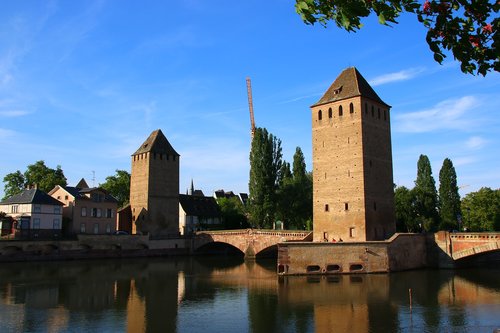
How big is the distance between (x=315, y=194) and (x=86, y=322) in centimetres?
2381

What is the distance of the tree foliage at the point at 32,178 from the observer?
197 ft

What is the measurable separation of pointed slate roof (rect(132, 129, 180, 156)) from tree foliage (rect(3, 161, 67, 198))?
35.7 feet

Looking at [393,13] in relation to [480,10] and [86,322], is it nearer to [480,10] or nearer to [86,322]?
[480,10]

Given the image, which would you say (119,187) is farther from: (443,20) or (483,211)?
(443,20)

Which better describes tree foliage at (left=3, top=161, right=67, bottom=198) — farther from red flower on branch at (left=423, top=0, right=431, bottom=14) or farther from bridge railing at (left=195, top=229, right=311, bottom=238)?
red flower on branch at (left=423, top=0, right=431, bottom=14)

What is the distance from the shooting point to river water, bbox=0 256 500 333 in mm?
17125

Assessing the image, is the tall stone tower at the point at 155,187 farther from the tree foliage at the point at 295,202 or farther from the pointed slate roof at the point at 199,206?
the tree foliage at the point at 295,202

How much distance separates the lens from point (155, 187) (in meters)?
57.9

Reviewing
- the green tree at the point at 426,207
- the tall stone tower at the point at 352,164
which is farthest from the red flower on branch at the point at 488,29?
the green tree at the point at 426,207

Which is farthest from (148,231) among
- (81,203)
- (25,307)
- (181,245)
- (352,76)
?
(25,307)

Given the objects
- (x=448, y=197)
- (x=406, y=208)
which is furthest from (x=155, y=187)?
(x=448, y=197)

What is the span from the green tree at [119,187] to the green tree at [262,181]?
2671cm

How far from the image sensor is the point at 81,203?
51719mm

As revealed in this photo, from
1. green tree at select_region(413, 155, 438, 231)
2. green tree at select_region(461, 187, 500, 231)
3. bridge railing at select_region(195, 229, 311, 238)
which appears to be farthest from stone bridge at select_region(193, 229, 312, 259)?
green tree at select_region(461, 187, 500, 231)
